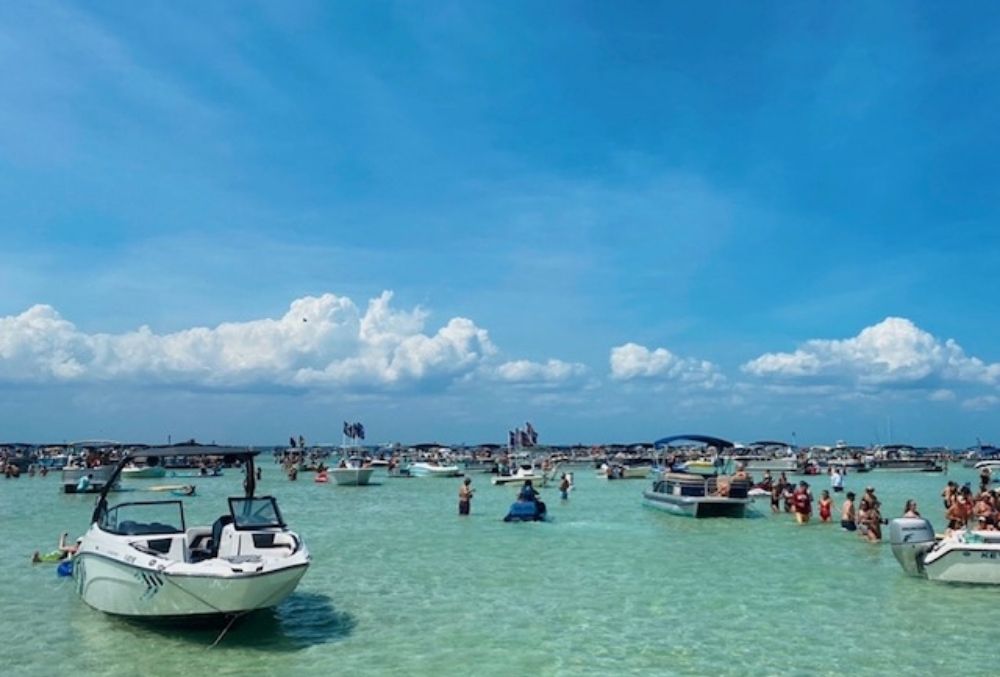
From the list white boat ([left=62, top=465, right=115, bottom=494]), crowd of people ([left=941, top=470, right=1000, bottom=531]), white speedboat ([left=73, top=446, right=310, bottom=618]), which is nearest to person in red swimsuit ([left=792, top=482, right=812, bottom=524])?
crowd of people ([left=941, top=470, right=1000, bottom=531])

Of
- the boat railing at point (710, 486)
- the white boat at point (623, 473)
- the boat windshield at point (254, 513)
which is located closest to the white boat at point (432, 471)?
the white boat at point (623, 473)

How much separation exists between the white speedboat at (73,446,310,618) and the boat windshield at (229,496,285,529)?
18mm

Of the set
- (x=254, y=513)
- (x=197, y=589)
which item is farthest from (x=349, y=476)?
(x=197, y=589)

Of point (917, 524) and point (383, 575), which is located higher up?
point (917, 524)

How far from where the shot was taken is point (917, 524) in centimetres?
1958

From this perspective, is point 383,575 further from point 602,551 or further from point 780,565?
point 780,565

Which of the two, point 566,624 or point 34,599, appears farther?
point 34,599

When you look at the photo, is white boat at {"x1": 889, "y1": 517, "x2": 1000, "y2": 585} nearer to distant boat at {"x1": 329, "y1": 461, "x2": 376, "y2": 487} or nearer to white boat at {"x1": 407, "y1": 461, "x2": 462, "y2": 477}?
distant boat at {"x1": 329, "y1": 461, "x2": 376, "y2": 487}

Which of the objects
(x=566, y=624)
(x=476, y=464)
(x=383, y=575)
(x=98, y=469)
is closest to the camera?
(x=566, y=624)

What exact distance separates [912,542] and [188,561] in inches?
609

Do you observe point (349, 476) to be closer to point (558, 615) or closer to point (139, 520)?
point (139, 520)

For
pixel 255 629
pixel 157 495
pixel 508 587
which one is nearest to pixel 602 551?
A: pixel 508 587

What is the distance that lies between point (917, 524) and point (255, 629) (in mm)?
14598

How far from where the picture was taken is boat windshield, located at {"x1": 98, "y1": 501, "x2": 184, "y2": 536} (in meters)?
15.5
